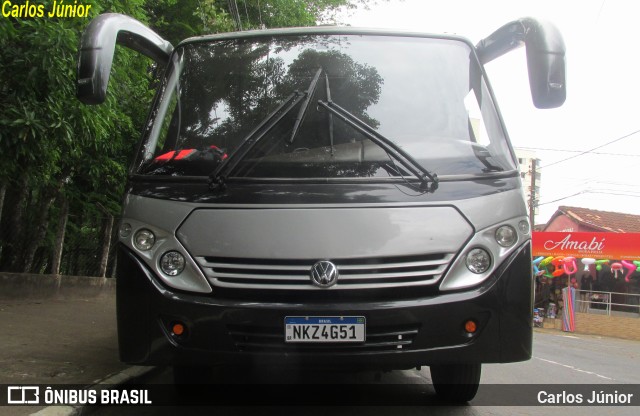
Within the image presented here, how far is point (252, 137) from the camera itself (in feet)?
11.2

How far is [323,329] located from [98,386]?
7.11 ft

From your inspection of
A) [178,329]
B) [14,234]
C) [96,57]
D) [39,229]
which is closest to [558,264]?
[39,229]

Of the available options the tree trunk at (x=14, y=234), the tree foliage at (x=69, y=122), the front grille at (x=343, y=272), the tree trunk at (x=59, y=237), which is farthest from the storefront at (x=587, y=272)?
the front grille at (x=343, y=272)

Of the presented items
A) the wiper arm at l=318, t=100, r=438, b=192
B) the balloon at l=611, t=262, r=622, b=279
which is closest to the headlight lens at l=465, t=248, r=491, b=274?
the wiper arm at l=318, t=100, r=438, b=192

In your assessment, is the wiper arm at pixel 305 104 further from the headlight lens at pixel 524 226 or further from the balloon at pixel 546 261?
the balloon at pixel 546 261

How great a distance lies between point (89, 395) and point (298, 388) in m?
1.56

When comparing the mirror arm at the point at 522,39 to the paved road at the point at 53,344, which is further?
the paved road at the point at 53,344

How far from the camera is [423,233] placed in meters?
3.08

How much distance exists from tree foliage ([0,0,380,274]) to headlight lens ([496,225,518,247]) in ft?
14.4

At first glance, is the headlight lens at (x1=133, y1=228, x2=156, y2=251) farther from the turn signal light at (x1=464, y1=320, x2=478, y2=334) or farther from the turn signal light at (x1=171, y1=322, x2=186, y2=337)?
the turn signal light at (x1=464, y1=320, x2=478, y2=334)

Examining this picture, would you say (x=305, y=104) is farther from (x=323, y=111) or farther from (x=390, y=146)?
(x=390, y=146)

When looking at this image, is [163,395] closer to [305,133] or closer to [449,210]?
[305,133]

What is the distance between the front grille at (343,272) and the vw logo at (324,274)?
21 mm

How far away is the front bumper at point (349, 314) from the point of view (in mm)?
3010
